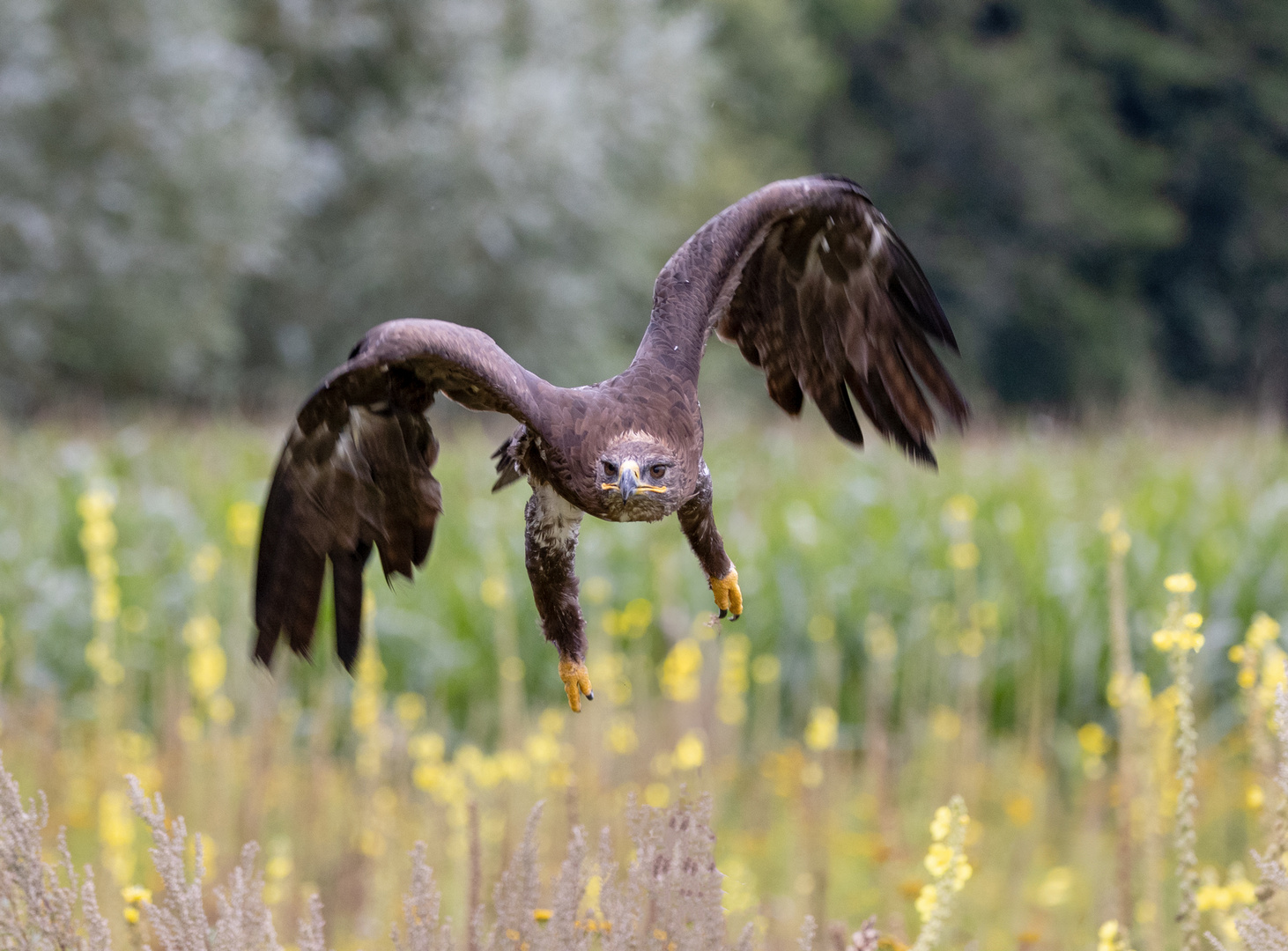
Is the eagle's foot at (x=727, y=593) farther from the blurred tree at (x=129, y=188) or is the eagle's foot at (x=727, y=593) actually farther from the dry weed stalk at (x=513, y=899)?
the blurred tree at (x=129, y=188)

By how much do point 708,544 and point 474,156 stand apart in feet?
43.8

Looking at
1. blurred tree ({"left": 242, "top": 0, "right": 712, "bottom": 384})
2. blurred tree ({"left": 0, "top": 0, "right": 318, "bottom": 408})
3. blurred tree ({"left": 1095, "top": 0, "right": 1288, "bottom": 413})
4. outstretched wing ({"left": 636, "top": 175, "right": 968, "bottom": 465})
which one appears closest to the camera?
outstretched wing ({"left": 636, "top": 175, "right": 968, "bottom": 465})

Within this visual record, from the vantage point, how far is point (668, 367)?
1234 mm

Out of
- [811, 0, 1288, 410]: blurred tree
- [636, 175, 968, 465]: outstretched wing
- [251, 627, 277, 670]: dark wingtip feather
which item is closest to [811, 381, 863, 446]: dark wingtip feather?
[636, 175, 968, 465]: outstretched wing

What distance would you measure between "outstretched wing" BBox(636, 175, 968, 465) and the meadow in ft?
1.37

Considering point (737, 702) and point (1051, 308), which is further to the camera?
point (1051, 308)

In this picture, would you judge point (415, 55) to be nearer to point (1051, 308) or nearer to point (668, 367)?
point (1051, 308)

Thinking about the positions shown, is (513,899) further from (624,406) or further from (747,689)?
(747,689)

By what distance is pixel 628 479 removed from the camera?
1.12 metres

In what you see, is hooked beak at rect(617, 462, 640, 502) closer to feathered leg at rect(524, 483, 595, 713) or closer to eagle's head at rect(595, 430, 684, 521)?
eagle's head at rect(595, 430, 684, 521)

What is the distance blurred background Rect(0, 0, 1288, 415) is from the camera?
1298 cm

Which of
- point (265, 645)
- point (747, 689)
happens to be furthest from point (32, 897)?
point (747, 689)

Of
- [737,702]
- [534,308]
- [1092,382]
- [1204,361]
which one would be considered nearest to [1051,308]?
[1092,382]

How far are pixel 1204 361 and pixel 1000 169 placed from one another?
5766 mm
